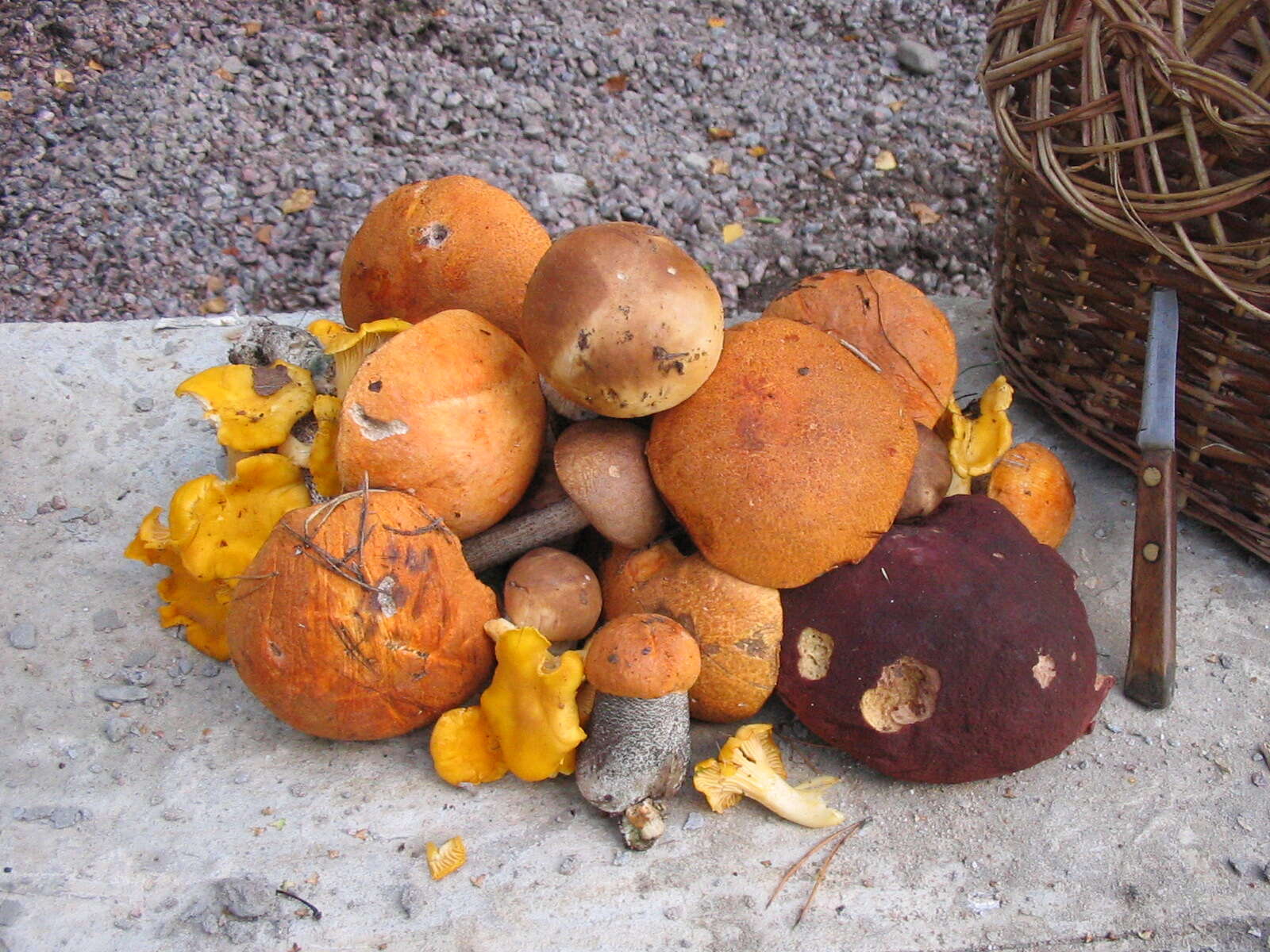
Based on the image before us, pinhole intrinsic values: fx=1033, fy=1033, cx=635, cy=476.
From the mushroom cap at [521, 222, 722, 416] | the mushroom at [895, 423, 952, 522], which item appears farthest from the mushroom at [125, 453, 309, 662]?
the mushroom at [895, 423, 952, 522]

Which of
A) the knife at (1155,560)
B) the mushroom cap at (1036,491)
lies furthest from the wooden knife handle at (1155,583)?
the mushroom cap at (1036,491)

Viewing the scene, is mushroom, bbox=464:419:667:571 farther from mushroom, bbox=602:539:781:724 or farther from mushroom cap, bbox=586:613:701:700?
mushroom cap, bbox=586:613:701:700

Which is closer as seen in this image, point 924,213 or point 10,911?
point 10,911

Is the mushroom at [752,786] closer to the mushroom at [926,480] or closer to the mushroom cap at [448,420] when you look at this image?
the mushroom at [926,480]

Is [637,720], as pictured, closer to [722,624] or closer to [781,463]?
[722,624]

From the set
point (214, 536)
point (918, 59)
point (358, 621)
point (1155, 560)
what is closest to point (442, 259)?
point (214, 536)

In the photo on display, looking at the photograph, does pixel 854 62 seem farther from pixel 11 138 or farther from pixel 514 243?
pixel 11 138
